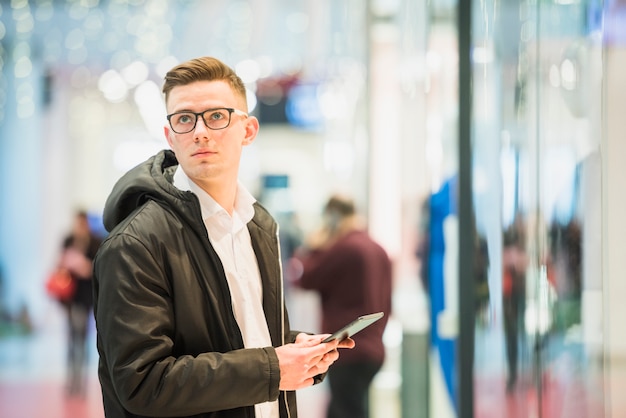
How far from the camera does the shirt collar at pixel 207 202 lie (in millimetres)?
1634

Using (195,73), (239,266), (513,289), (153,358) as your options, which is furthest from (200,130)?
(513,289)

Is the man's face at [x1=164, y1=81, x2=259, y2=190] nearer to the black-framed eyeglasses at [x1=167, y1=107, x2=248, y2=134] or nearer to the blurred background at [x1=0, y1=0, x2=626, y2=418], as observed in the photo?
the black-framed eyeglasses at [x1=167, y1=107, x2=248, y2=134]

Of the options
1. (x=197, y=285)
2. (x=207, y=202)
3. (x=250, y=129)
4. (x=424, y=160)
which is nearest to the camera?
(x=197, y=285)

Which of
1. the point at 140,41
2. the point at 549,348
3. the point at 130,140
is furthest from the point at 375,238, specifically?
the point at 130,140

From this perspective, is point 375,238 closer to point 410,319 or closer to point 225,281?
point 410,319

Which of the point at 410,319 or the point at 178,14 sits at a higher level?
the point at 178,14

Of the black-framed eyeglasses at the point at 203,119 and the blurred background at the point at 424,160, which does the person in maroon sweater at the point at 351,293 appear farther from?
the black-framed eyeglasses at the point at 203,119

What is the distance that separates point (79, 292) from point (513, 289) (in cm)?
397

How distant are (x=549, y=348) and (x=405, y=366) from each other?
1.41 metres

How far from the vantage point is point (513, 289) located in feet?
11.0

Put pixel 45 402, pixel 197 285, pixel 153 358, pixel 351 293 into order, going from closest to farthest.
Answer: pixel 153 358
pixel 197 285
pixel 351 293
pixel 45 402

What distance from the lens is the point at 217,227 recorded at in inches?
65.2

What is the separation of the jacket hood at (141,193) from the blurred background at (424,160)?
2.03 metres

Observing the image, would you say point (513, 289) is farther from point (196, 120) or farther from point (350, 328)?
point (196, 120)
